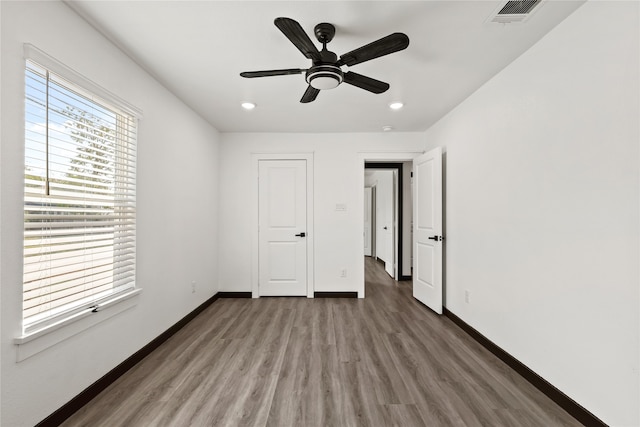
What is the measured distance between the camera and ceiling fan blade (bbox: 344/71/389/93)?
1.96 meters

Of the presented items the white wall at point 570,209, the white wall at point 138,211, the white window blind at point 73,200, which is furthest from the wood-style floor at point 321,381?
the white window blind at point 73,200

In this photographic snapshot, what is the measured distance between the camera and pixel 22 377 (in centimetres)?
144

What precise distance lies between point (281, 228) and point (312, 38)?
2.75 meters

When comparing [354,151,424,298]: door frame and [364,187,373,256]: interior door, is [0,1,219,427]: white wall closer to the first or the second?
[354,151,424,298]: door frame

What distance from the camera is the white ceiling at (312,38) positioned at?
5.61 ft

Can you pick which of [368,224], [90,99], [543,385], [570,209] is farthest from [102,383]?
[368,224]

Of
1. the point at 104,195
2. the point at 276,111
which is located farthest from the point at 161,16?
the point at 276,111

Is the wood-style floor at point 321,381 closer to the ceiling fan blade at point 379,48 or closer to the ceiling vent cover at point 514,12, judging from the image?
the ceiling fan blade at point 379,48

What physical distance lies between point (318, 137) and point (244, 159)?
3.80 feet

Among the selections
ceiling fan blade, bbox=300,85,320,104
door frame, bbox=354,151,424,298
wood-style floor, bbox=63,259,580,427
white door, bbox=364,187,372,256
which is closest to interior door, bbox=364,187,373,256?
white door, bbox=364,187,372,256

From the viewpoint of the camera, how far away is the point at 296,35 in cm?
156

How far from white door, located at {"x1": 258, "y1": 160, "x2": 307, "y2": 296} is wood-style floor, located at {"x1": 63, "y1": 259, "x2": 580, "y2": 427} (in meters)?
1.03

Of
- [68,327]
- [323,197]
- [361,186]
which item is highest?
[361,186]

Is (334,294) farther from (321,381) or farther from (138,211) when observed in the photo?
(138,211)
